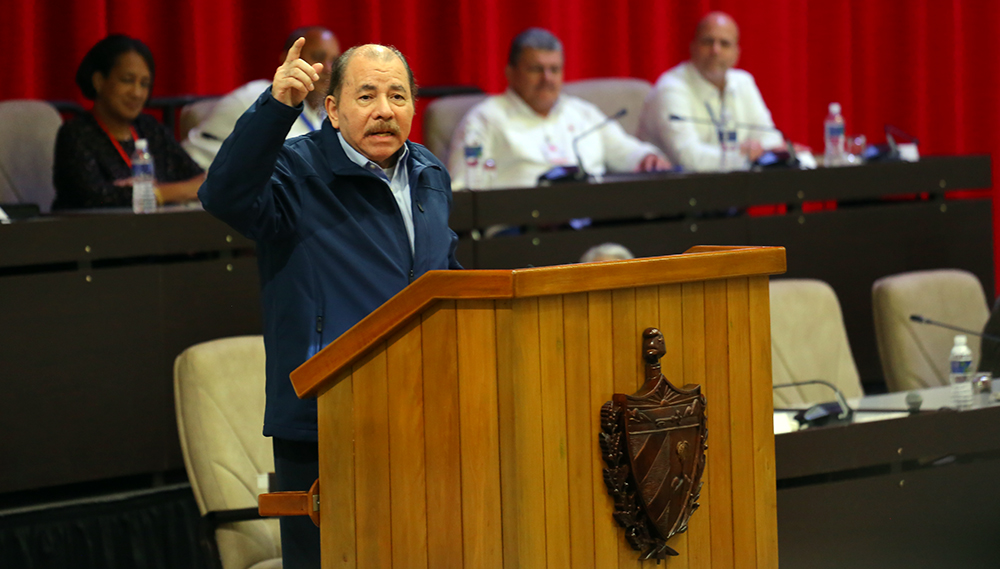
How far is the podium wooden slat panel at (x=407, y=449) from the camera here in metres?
1.33

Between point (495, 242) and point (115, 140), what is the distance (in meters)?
1.25

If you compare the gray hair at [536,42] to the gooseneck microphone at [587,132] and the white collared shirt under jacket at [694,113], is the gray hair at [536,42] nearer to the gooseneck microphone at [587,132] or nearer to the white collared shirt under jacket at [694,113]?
the gooseneck microphone at [587,132]

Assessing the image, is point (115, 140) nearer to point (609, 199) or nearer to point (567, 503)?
point (609, 199)

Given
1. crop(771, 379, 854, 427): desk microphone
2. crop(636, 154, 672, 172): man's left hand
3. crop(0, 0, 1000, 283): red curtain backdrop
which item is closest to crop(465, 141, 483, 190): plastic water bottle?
crop(636, 154, 672, 172): man's left hand

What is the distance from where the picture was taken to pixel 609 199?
153 inches

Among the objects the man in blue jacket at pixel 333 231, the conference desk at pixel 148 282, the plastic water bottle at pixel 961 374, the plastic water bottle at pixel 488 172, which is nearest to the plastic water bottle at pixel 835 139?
the conference desk at pixel 148 282

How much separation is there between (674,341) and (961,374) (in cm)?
177

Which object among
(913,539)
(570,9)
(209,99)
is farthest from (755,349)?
(570,9)

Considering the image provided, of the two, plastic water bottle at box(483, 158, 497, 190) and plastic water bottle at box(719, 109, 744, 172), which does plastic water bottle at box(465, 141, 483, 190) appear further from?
plastic water bottle at box(719, 109, 744, 172)

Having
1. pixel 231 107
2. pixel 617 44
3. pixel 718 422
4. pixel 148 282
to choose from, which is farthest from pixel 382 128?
pixel 617 44

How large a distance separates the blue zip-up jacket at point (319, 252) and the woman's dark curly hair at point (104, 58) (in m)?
2.47

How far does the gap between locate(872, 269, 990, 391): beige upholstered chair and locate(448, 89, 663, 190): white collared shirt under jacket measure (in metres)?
1.42

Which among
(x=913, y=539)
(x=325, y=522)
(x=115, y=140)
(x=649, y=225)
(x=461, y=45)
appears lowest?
(x=913, y=539)

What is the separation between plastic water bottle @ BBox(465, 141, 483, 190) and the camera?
427 cm
